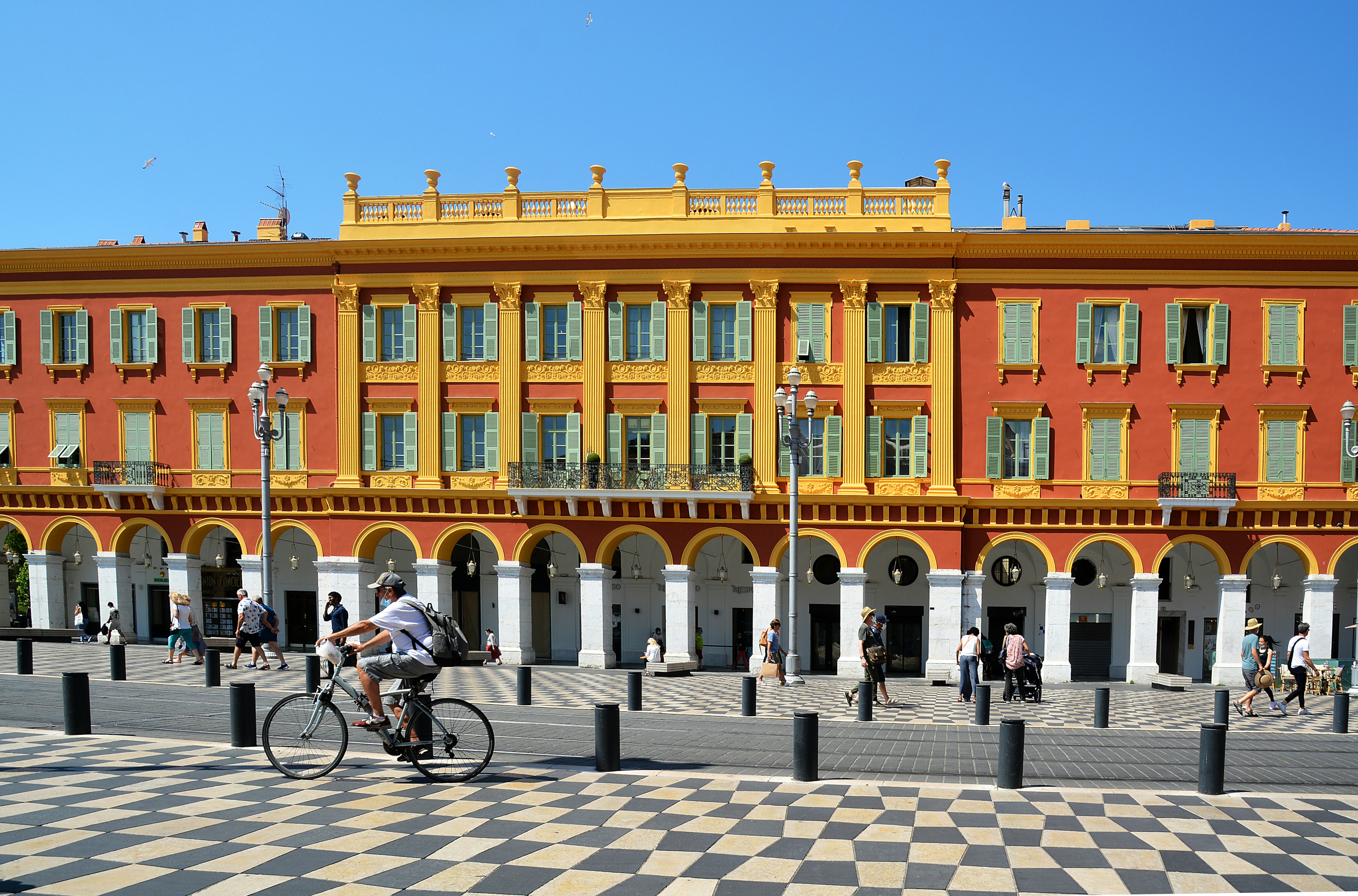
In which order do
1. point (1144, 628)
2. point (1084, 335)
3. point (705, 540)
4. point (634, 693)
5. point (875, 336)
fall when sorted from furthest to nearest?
point (705, 540), point (875, 336), point (1084, 335), point (1144, 628), point (634, 693)

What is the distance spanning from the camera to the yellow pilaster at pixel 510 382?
30312 mm

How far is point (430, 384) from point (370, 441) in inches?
110

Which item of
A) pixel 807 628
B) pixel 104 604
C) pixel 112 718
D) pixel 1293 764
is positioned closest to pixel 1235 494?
pixel 807 628

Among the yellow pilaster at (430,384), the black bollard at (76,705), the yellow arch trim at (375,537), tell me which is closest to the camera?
the black bollard at (76,705)

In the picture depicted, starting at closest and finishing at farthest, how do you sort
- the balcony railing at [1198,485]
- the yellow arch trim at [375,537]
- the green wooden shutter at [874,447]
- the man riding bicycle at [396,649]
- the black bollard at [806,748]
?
1. the man riding bicycle at [396,649]
2. the black bollard at [806,748]
3. the balcony railing at [1198,485]
4. the green wooden shutter at [874,447]
5. the yellow arch trim at [375,537]

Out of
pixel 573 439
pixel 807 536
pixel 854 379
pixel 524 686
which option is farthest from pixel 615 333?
pixel 524 686

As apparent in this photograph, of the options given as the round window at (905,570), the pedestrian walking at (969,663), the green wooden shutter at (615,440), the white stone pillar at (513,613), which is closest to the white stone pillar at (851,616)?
the round window at (905,570)

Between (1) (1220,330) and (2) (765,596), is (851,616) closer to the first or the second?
(2) (765,596)

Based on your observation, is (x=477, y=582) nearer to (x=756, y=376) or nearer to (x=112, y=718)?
(x=756, y=376)

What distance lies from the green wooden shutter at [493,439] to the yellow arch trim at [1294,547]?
23040 mm

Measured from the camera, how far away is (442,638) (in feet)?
31.2

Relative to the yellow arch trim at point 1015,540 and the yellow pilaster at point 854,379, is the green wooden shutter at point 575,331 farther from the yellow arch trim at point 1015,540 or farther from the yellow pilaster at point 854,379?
the yellow arch trim at point 1015,540

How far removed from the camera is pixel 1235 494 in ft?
93.2

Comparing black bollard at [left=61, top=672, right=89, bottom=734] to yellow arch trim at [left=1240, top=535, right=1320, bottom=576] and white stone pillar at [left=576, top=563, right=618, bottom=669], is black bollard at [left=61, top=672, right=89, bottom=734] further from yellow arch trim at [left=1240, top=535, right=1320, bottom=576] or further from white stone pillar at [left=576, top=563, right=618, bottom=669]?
yellow arch trim at [left=1240, top=535, right=1320, bottom=576]
